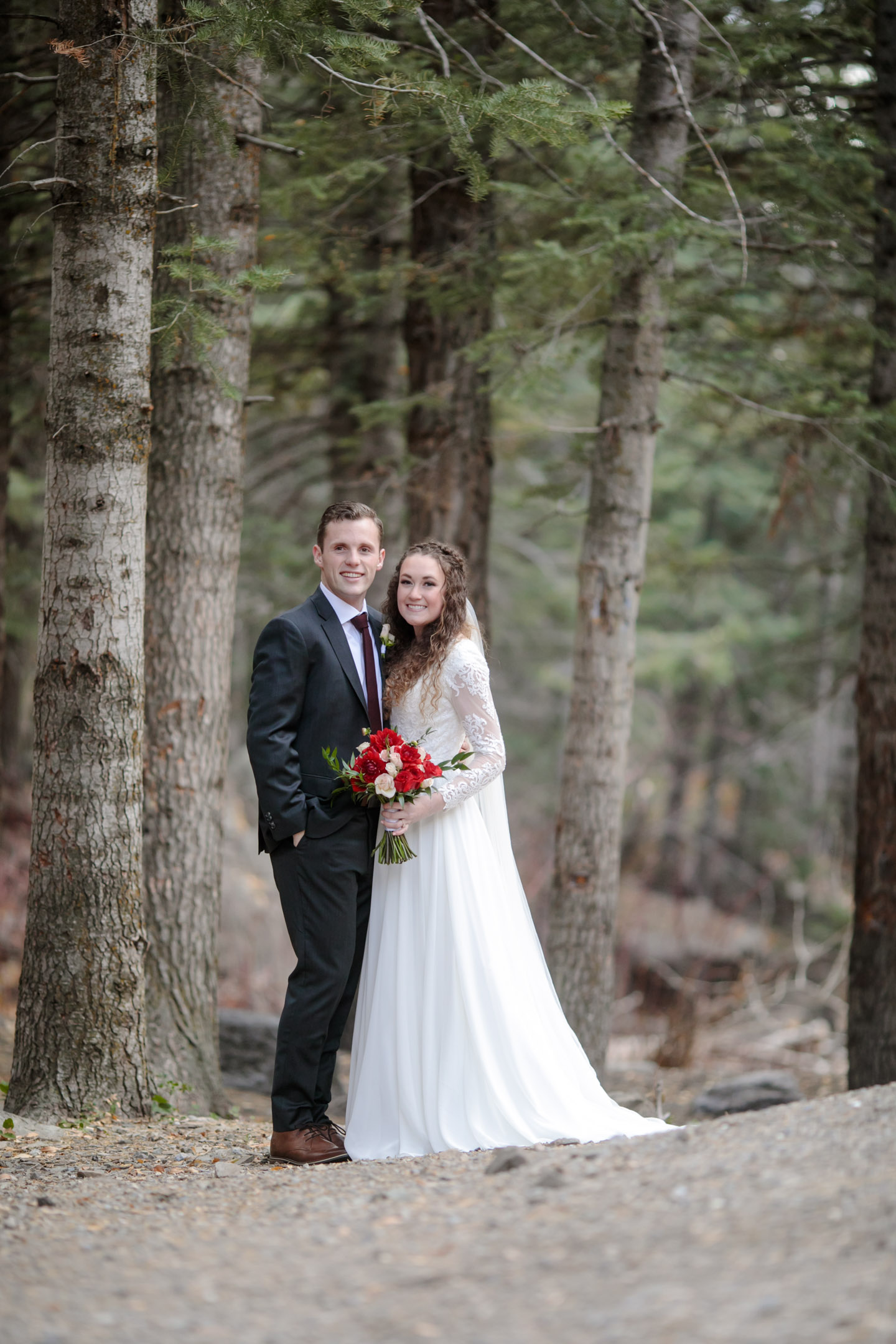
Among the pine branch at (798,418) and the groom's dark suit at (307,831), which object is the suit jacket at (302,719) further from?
the pine branch at (798,418)

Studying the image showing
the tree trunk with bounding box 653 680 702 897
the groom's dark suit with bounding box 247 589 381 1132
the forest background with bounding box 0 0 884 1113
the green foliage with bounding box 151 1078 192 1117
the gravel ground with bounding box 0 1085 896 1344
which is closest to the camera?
the gravel ground with bounding box 0 1085 896 1344

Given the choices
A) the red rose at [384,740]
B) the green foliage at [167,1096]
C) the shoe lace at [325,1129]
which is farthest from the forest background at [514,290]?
the shoe lace at [325,1129]

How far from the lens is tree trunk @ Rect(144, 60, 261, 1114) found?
19.6ft

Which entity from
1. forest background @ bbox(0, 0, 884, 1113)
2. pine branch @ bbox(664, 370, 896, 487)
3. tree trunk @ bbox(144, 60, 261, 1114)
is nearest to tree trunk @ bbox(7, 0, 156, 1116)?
forest background @ bbox(0, 0, 884, 1113)

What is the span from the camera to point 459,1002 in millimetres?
4527

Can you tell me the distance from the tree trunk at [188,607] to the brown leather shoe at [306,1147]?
5.20 ft

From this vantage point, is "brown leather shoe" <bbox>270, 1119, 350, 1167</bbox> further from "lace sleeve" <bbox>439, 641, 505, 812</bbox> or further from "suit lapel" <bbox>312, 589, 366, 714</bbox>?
"suit lapel" <bbox>312, 589, 366, 714</bbox>

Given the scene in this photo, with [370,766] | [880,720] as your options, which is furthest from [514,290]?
[370,766]

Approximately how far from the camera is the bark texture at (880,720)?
8070 millimetres

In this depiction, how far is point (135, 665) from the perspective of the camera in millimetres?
5133

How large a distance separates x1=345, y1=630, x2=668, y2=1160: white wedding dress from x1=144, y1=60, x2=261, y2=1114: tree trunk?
1.67 metres

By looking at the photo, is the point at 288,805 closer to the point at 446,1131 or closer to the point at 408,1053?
the point at 408,1053

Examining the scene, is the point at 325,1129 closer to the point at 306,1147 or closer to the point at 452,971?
the point at 306,1147

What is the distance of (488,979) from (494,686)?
11.9 meters
